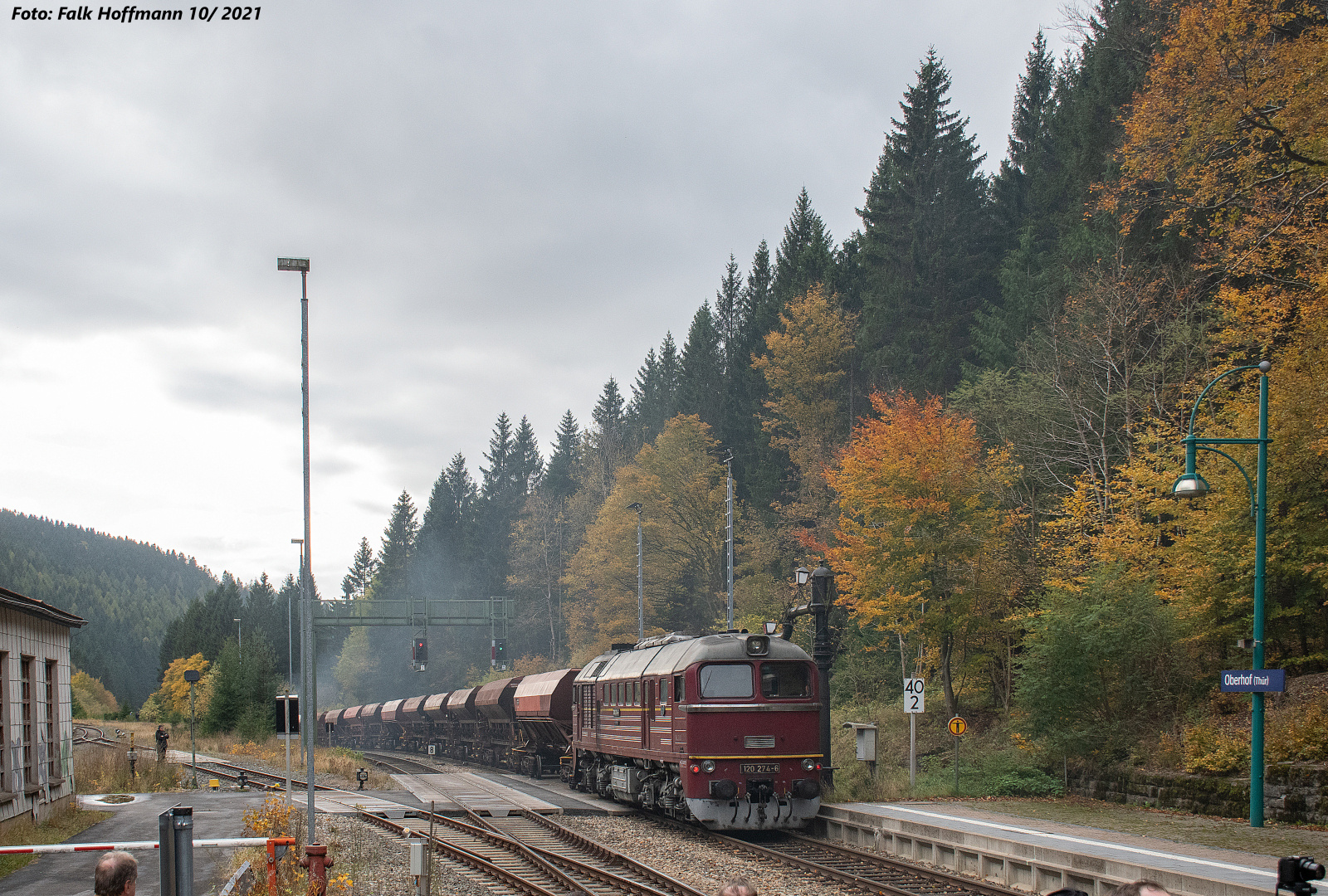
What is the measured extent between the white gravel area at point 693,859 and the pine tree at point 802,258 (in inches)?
1550

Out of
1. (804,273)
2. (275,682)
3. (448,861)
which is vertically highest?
(804,273)

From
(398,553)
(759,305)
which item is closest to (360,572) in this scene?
(398,553)

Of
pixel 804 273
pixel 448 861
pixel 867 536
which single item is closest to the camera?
pixel 448 861

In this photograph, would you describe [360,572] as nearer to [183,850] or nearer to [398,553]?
[398,553]

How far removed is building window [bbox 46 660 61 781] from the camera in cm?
2130

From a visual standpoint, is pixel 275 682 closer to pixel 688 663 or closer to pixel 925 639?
pixel 925 639

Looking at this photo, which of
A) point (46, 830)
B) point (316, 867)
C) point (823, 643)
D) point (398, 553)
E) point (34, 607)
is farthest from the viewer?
point (398, 553)

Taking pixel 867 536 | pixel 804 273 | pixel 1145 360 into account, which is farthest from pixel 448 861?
pixel 804 273

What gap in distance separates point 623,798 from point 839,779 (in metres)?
4.66

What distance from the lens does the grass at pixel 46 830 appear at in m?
15.7

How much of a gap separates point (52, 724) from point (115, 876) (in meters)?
19.8

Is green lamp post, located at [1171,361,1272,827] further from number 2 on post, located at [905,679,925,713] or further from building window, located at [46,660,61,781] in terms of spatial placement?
building window, located at [46,660,61,781]

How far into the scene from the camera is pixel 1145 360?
31.5m

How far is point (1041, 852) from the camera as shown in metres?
13.2
